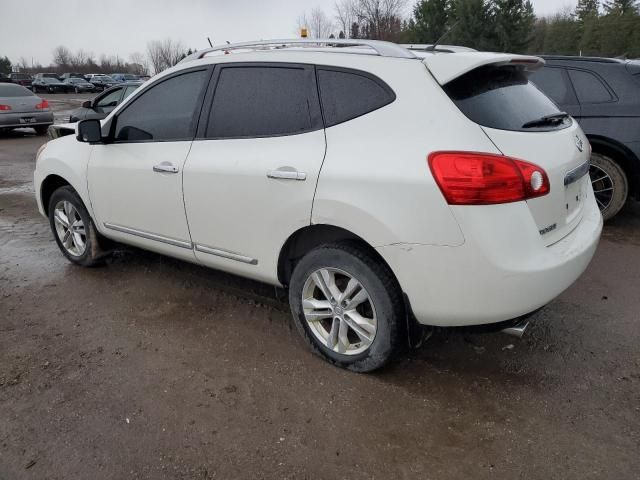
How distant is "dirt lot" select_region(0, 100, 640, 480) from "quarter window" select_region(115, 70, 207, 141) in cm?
124

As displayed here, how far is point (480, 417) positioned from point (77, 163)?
3.53 m

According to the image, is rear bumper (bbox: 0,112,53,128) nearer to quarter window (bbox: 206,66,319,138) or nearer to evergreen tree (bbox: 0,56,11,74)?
quarter window (bbox: 206,66,319,138)

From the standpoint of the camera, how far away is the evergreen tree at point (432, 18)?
3662 cm

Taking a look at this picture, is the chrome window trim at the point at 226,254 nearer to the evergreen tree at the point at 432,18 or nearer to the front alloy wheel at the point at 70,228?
the front alloy wheel at the point at 70,228

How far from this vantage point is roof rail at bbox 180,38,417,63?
2770 mm

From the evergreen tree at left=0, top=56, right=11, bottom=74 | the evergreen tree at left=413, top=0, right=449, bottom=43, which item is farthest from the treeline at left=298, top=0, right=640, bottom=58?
the evergreen tree at left=0, top=56, right=11, bottom=74

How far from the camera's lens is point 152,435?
2.51 meters

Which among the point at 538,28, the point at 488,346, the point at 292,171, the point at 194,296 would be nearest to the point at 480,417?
the point at 488,346

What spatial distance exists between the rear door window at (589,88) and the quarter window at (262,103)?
380 centimetres

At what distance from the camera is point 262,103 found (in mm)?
3137

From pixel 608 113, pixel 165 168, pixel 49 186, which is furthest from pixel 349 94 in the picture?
pixel 608 113

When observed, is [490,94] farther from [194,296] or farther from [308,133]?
[194,296]

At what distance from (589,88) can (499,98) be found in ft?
11.3

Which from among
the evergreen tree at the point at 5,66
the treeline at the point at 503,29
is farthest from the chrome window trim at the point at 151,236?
the evergreen tree at the point at 5,66
